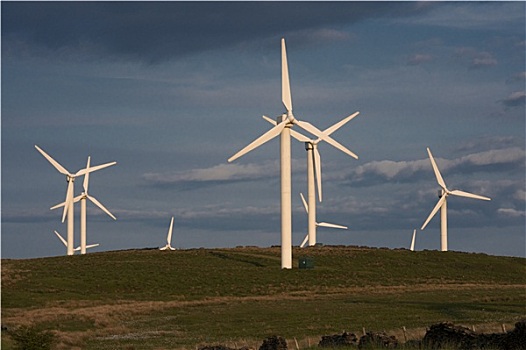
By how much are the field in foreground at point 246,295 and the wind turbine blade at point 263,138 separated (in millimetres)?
12725

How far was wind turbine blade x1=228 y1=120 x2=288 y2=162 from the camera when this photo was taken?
281ft

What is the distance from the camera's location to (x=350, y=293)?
8375 cm

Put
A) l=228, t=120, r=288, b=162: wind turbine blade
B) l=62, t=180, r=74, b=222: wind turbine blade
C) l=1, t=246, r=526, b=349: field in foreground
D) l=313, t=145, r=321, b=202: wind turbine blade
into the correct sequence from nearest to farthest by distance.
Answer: l=1, t=246, r=526, b=349: field in foreground
l=228, t=120, r=288, b=162: wind turbine blade
l=313, t=145, r=321, b=202: wind turbine blade
l=62, t=180, r=74, b=222: wind turbine blade

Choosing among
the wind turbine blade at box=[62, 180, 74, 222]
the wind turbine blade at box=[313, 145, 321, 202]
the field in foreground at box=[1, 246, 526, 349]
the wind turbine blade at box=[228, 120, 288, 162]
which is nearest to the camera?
the field in foreground at box=[1, 246, 526, 349]

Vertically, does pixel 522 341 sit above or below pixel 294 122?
below

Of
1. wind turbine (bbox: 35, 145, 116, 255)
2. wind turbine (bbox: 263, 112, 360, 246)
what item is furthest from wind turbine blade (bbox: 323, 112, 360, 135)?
wind turbine (bbox: 35, 145, 116, 255)

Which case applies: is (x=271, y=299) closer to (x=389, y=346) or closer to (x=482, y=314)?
(x=482, y=314)

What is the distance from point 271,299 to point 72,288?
20.6 m

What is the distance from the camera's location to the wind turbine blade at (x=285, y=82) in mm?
93125

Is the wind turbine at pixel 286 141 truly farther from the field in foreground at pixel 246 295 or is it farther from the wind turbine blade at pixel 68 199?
the wind turbine blade at pixel 68 199

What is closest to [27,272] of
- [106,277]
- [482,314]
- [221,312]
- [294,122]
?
[106,277]

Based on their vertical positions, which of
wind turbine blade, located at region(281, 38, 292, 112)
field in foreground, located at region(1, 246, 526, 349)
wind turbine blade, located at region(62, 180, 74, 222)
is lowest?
field in foreground, located at region(1, 246, 526, 349)

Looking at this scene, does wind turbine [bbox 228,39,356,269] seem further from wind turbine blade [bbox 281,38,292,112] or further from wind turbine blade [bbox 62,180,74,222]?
wind turbine blade [bbox 62,180,74,222]

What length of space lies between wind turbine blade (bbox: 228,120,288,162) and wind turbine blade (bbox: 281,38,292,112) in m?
2.11
